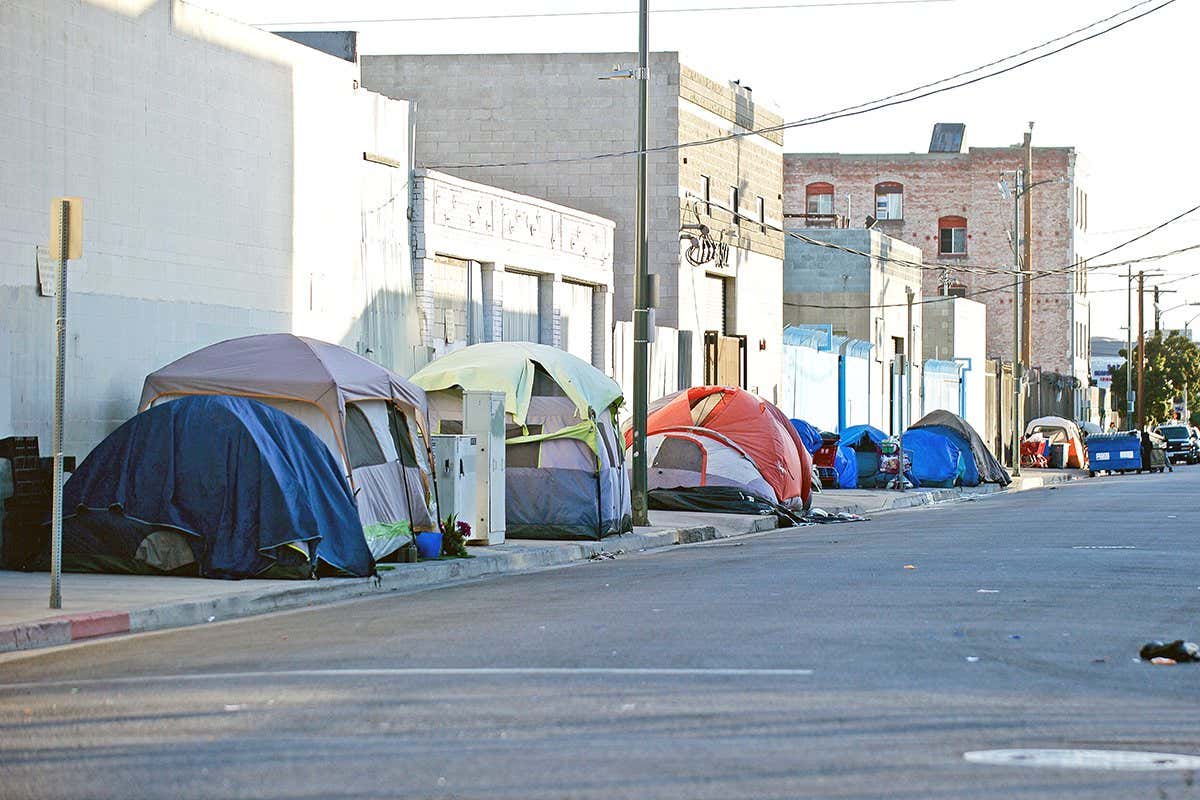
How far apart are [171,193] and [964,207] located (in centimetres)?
6710

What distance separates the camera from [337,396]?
18.1m

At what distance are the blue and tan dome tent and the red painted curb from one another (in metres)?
9.24

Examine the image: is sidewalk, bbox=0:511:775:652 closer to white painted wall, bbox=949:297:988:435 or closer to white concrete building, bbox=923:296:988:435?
white concrete building, bbox=923:296:988:435

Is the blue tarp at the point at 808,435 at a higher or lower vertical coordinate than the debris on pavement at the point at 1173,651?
higher

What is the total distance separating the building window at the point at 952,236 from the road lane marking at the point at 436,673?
75347mm

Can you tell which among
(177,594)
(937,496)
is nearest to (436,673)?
(177,594)

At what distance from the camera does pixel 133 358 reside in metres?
19.4

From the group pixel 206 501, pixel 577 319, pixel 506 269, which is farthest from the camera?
pixel 577 319

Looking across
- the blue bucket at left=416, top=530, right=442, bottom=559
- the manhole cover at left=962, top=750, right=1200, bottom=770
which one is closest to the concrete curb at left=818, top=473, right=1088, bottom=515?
the blue bucket at left=416, top=530, right=442, bottom=559

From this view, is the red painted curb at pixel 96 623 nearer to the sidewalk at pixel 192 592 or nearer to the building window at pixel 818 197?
the sidewalk at pixel 192 592

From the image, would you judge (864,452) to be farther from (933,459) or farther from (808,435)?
(808,435)

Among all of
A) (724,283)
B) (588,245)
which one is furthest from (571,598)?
(724,283)

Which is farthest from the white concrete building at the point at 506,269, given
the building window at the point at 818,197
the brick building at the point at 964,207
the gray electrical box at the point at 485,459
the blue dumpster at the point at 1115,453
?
the brick building at the point at 964,207

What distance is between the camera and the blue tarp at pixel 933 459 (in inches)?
1610
